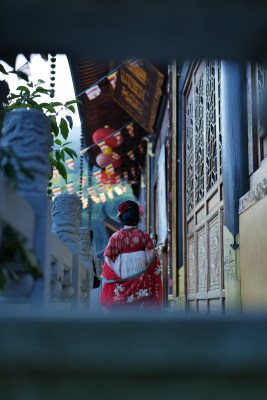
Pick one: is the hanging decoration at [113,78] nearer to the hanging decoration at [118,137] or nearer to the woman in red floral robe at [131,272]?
the hanging decoration at [118,137]

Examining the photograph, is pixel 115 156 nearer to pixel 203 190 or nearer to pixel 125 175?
pixel 125 175

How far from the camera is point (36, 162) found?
60.9 inches

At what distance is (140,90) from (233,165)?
21.3 feet

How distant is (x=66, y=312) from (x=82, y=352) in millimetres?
79

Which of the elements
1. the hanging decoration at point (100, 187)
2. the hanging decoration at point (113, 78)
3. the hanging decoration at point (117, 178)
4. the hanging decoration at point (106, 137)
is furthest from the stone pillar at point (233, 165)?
the hanging decoration at point (100, 187)

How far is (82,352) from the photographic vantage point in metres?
0.84

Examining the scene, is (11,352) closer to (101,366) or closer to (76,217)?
(101,366)

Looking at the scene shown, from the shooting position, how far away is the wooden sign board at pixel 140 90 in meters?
9.70

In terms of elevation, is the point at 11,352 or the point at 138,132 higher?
the point at 138,132

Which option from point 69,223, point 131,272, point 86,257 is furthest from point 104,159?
point 69,223

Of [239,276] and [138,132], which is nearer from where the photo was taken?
[239,276]

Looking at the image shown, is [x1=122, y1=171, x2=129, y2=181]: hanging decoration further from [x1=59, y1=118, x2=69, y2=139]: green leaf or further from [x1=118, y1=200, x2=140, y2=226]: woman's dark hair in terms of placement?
[x1=59, y1=118, x2=69, y2=139]: green leaf

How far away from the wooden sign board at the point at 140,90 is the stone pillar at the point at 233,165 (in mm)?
4373

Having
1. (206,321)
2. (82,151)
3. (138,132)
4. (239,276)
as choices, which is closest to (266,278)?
(239,276)
